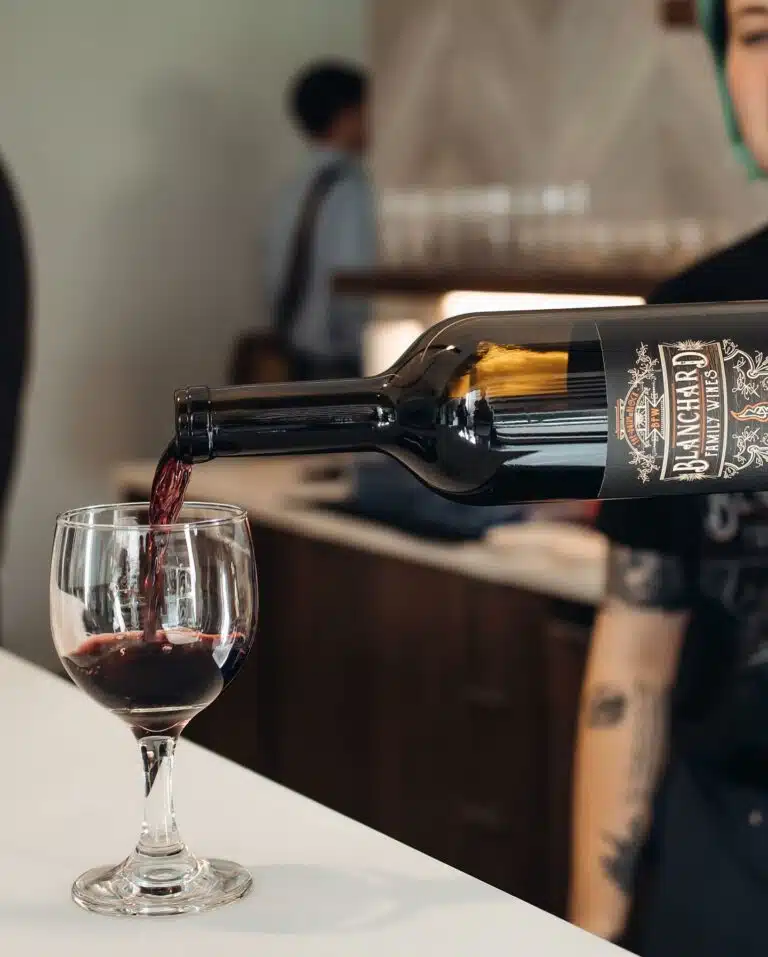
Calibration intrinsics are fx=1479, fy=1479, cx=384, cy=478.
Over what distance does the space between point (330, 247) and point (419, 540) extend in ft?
8.21

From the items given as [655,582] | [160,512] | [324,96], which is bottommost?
[655,582]

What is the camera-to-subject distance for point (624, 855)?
1.20 metres

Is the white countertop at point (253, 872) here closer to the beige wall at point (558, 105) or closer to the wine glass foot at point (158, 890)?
the wine glass foot at point (158, 890)

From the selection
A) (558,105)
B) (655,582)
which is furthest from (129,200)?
(655,582)

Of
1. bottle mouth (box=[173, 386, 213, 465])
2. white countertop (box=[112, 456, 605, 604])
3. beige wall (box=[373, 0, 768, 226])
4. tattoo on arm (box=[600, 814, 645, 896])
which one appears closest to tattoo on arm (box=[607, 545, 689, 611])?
tattoo on arm (box=[600, 814, 645, 896])

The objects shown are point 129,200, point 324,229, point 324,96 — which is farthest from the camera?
point 129,200

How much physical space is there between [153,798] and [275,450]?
0.19 m

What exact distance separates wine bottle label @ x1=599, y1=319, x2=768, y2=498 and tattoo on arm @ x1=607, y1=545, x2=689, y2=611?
1.38 feet

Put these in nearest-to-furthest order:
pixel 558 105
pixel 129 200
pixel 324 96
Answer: pixel 558 105 < pixel 324 96 < pixel 129 200

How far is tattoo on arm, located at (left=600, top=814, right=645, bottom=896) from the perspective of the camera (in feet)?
3.94

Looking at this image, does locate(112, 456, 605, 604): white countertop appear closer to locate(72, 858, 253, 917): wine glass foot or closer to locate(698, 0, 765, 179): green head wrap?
locate(698, 0, 765, 179): green head wrap

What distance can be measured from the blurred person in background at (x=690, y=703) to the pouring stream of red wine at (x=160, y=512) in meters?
0.52

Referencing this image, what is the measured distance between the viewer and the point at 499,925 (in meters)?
0.72

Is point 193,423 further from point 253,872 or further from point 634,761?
point 634,761
